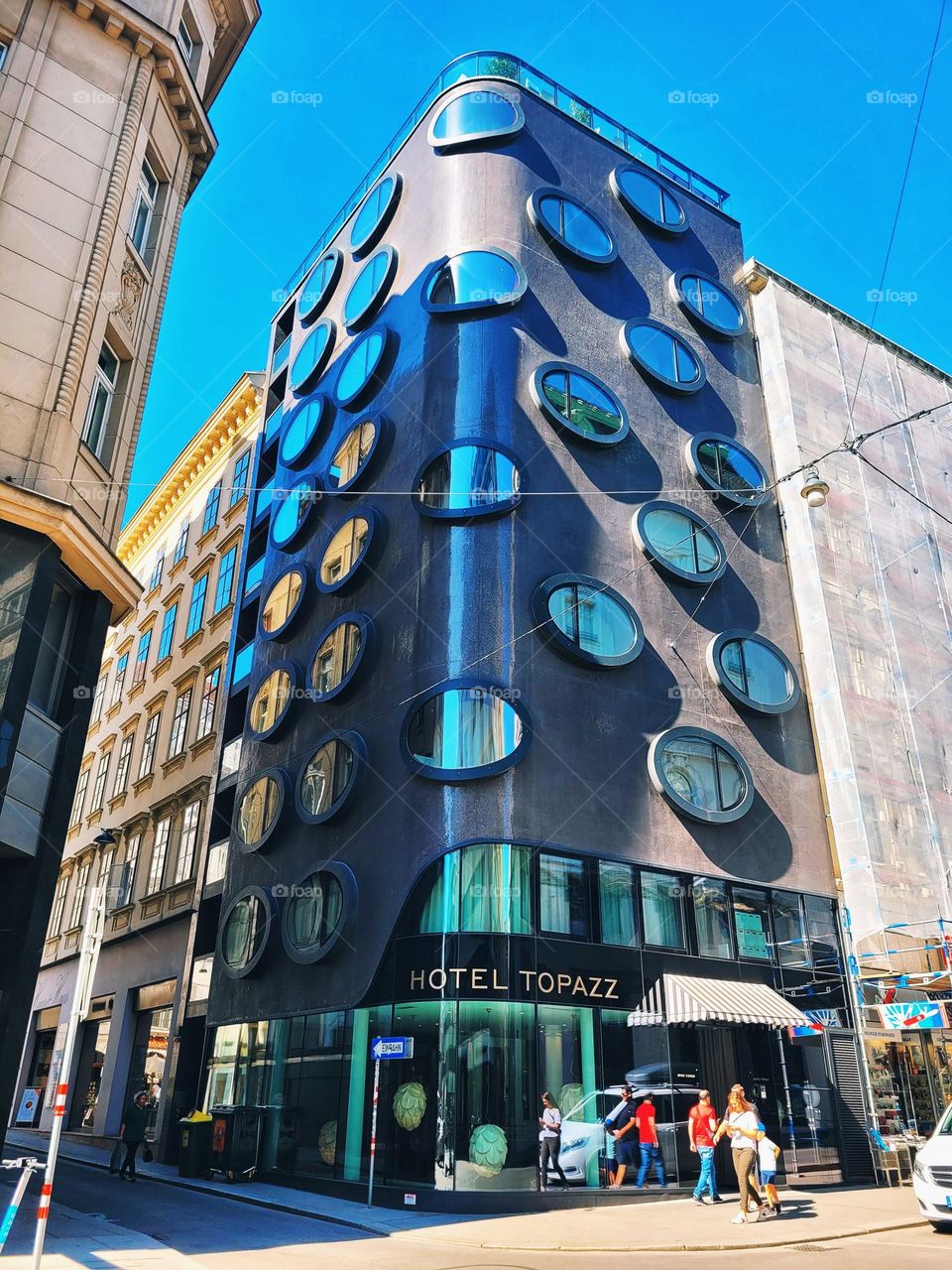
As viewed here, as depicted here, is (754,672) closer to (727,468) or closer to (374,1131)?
→ (727,468)

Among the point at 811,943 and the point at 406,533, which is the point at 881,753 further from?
the point at 406,533

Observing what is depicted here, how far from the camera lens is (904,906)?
75.5 ft

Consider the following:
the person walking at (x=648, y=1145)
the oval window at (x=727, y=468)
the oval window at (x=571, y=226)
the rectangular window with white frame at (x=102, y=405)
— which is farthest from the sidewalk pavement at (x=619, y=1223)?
the oval window at (x=571, y=226)

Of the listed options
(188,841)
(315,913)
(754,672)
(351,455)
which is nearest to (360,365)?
(351,455)

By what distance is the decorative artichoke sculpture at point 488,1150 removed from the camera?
52.0 ft

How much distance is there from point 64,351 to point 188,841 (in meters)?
17.5

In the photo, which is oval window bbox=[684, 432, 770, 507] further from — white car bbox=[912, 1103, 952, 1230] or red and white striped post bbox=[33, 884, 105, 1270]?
red and white striped post bbox=[33, 884, 105, 1270]

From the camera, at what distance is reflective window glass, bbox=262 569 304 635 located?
1046 inches

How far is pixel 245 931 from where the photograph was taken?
76.4ft

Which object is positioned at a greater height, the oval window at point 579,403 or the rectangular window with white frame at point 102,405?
the oval window at point 579,403

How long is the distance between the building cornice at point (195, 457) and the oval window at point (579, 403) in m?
14.8

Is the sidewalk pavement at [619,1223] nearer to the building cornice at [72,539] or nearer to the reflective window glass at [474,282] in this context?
the building cornice at [72,539]

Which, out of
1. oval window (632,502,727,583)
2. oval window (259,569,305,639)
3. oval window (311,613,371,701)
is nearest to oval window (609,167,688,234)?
oval window (632,502,727,583)

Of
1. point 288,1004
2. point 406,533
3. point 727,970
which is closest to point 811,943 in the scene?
point 727,970
